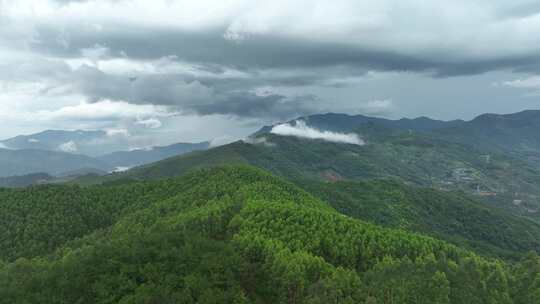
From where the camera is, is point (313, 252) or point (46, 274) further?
point (313, 252)

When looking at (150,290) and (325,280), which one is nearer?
(150,290)

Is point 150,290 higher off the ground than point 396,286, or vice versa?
point 150,290

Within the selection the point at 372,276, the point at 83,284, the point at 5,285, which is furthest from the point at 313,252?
the point at 5,285

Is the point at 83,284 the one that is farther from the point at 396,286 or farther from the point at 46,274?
the point at 396,286

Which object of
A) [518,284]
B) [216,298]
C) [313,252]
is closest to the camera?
[216,298]

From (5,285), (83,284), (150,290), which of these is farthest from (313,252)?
(5,285)

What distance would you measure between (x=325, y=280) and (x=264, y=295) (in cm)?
2066

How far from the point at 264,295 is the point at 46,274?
211ft

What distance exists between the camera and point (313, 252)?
162m

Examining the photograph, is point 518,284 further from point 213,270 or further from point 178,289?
point 178,289

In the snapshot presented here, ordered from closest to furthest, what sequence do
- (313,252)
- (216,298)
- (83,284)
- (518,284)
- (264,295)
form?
(216,298), (83,284), (264,295), (518,284), (313,252)

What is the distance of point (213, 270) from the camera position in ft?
425

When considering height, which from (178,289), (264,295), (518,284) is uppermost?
(178,289)

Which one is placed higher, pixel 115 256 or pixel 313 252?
pixel 115 256
